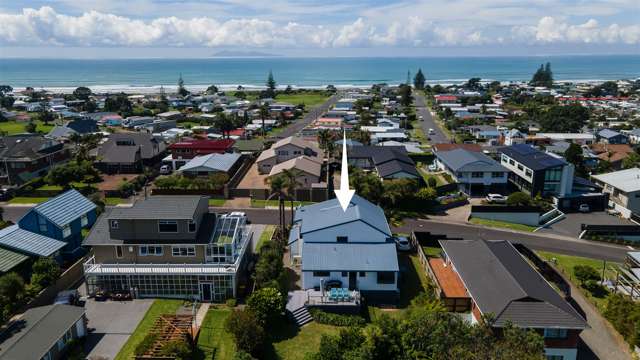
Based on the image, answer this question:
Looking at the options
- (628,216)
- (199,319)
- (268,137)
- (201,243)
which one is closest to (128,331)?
(199,319)

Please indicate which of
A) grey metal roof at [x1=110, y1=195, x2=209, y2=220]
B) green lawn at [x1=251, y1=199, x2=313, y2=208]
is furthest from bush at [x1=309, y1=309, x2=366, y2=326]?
green lawn at [x1=251, y1=199, x2=313, y2=208]

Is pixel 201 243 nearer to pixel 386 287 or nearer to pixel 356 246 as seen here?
pixel 356 246

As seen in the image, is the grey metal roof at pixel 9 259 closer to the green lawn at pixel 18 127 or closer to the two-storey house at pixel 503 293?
the two-storey house at pixel 503 293

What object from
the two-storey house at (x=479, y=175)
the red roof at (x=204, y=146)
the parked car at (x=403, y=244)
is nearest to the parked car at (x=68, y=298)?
the parked car at (x=403, y=244)

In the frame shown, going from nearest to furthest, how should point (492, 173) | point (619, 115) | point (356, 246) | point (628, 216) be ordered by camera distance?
1. point (356, 246)
2. point (628, 216)
3. point (492, 173)
4. point (619, 115)

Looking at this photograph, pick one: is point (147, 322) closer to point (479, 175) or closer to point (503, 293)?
point (503, 293)

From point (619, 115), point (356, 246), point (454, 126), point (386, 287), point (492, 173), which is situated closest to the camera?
point (386, 287)

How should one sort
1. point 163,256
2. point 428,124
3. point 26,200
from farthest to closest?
1. point 428,124
2. point 26,200
3. point 163,256

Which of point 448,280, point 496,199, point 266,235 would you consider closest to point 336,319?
point 448,280
